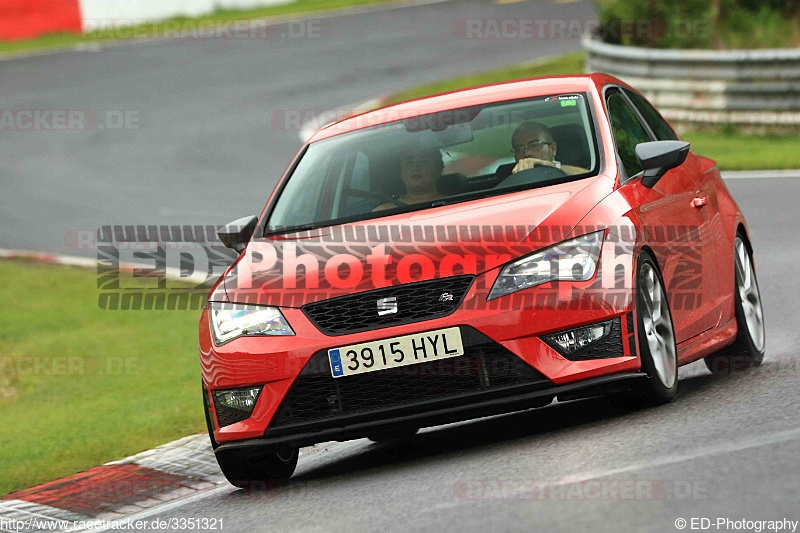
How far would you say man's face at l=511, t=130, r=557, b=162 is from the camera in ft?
23.0

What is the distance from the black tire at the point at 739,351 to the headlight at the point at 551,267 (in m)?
2.01

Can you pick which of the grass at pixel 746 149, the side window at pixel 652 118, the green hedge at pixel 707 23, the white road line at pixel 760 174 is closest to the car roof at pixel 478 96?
the side window at pixel 652 118

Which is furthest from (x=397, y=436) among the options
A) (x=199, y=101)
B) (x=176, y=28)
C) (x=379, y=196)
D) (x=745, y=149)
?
(x=176, y=28)

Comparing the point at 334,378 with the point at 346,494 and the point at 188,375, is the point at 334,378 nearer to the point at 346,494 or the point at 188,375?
the point at 346,494

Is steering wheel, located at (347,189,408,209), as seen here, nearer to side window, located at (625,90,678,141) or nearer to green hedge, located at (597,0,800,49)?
side window, located at (625,90,678,141)

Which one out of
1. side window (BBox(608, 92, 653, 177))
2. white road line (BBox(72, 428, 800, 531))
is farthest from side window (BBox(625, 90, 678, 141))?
white road line (BBox(72, 428, 800, 531))

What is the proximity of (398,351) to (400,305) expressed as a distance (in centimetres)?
20

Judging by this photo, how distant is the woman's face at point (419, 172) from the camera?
275 inches

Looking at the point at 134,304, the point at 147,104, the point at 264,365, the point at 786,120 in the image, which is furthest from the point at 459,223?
the point at 147,104

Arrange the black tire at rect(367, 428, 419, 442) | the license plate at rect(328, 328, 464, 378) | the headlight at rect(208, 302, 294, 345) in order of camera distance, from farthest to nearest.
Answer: the black tire at rect(367, 428, 419, 442) < the headlight at rect(208, 302, 294, 345) < the license plate at rect(328, 328, 464, 378)

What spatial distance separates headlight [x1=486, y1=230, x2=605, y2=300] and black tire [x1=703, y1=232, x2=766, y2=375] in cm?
201

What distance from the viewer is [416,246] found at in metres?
6.06

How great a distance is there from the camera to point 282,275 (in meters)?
6.25

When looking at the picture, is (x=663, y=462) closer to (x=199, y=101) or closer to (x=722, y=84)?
(x=722, y=84)
